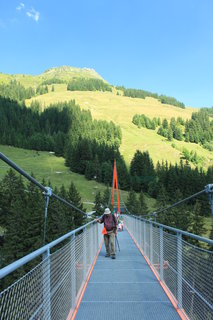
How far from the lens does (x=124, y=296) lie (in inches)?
222

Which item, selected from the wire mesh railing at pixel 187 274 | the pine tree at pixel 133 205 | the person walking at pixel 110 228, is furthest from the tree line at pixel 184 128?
the wire mesh railing at pixel 187 274

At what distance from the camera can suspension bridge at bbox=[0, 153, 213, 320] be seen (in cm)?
281

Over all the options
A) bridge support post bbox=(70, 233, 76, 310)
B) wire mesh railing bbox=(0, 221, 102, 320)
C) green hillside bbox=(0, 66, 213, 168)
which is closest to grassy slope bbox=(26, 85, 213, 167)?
green hillside bbox=(0, 66, 213, 168)

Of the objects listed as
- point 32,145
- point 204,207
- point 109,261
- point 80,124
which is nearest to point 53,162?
point 32,145

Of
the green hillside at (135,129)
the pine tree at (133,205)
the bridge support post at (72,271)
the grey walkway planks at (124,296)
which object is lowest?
the pine tree at (133,205)

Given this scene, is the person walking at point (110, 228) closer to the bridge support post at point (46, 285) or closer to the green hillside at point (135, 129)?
the bridge support post at point (46, 285)

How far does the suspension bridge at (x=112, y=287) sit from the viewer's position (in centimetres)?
281

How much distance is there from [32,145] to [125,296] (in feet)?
398

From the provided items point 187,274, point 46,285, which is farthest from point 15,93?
point 46,285

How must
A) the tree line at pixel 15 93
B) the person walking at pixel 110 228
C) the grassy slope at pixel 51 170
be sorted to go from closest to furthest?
the person walking at pixel 110 228 → the grassy slope at pixel 51 170 → the tree line at pixel 15 93

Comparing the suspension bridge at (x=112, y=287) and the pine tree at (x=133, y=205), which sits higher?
the suspension bridge at (x=112, y=287)

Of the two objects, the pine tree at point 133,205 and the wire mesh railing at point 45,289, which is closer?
the wire mesh railing at point 45,289

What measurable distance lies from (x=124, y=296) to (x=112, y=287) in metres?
0.68

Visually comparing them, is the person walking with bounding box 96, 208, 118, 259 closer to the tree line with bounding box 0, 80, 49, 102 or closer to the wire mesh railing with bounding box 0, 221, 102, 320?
the wire mesh railing with bounding box 0, 221, 102, 320
